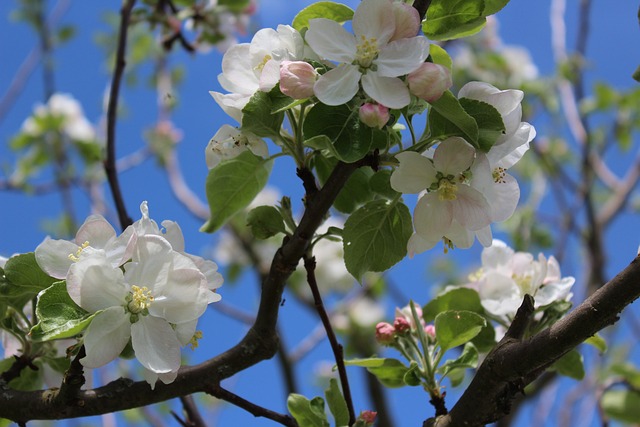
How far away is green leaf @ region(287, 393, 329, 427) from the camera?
127 cm

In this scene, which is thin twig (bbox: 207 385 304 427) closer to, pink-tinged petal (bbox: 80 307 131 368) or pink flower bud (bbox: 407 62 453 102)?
pink-tinged petal (bbox: 80 307 131 368)

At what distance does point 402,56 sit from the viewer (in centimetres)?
107

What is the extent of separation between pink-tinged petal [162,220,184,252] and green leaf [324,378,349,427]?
357 millimetres

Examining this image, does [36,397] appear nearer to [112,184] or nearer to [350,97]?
[350,97]

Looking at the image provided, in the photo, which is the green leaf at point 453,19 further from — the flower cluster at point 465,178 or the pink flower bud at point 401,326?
the pink flower bud at point 401,326

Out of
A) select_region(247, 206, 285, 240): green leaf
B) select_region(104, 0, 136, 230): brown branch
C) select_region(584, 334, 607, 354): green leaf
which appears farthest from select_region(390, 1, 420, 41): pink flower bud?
select_region(104, 0, 136, 230): brown branch

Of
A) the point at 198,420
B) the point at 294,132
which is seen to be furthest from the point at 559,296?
the point at 198,420

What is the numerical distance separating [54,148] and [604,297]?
13.5 ft

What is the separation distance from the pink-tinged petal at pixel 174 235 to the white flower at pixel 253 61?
0.19 metres

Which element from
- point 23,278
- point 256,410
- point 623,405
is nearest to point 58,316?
point 23,278

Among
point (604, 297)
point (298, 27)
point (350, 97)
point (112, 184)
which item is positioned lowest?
point (604, 297)

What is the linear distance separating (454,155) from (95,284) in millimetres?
538

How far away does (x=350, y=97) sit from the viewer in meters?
1.03

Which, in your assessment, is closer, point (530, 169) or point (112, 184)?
point (112, 184)
